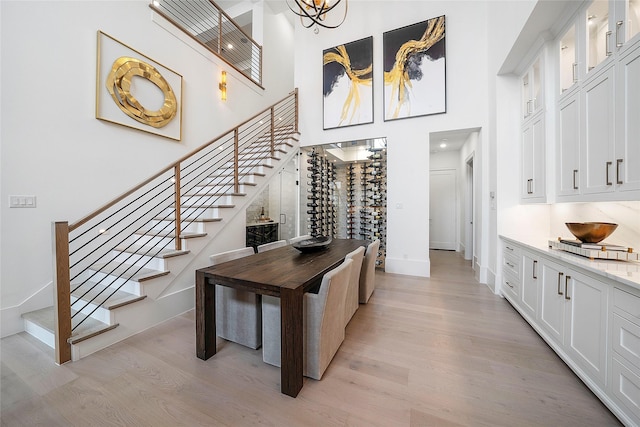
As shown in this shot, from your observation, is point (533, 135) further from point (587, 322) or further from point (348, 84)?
point (348, 84)

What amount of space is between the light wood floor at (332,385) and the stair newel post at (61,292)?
127 mm

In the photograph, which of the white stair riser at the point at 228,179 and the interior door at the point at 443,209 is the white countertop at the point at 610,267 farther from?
the interior door at the point at 443,209

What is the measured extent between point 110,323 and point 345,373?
2047mm

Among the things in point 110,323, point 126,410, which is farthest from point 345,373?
point 110,323

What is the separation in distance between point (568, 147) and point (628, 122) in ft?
2.30

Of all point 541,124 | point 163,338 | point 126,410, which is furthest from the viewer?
point 541,124

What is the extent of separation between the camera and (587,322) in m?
1.56

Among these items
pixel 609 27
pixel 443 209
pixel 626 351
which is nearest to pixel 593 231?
pixel 626 351

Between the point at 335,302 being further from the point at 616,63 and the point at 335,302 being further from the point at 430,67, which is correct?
the point at 430,67

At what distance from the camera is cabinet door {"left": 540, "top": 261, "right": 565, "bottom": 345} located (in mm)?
1841

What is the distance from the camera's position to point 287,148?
4.74m

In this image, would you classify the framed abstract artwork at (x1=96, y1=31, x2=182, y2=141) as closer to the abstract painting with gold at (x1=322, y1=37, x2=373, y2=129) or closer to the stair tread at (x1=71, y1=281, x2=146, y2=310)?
the stair tread at (x1=71, y1=281, x2=146, y2=310)

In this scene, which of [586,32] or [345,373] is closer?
[345,373]

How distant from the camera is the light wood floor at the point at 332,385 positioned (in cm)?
134
